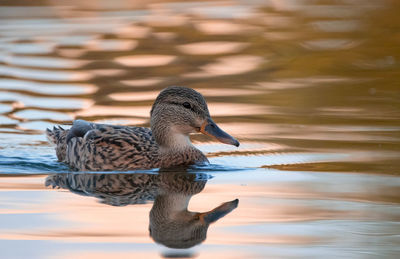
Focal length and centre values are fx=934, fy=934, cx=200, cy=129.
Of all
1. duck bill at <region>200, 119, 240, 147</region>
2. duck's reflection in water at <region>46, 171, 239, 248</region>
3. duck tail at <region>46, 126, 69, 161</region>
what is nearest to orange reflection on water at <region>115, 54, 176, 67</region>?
duck tail at <region>46, 126, 69, 161</region>

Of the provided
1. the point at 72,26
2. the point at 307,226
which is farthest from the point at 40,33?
the point at 307,226

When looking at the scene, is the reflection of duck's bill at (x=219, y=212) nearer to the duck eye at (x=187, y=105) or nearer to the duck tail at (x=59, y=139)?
the duck eye at (x=187, y=105)

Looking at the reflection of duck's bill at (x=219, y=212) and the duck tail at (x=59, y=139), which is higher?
the reflection of duck's bill at (x=219, y=212)

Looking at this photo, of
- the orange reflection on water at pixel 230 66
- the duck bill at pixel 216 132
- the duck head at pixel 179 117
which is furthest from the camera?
the orange reflection on water at pixel 230 66

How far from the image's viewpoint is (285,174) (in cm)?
918

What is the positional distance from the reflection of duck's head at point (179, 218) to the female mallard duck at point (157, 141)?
1.27 meters

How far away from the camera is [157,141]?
10.2m

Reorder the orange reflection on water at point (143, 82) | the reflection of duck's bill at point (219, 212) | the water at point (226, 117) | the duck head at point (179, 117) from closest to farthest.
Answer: the water at point (226, 117)
the reflection of duck's bill at point (219, 212)
the duck head at point (179, 117)
the orange reflection on water at point (143, 82)

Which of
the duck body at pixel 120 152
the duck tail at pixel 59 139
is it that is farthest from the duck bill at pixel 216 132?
the duck tail at pixel 59 139

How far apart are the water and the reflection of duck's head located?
66mm

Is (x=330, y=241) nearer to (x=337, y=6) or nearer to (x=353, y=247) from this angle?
(x=353, y=247)

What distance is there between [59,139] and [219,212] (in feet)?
13.0

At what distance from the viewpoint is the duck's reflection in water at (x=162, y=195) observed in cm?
680

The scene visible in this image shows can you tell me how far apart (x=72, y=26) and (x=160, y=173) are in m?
11.8
